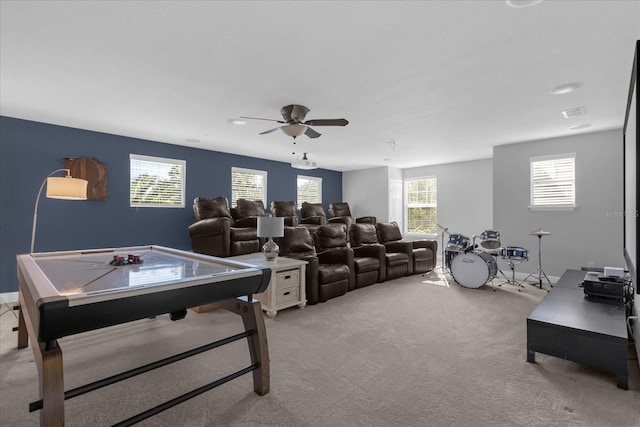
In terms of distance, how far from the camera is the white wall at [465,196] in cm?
726

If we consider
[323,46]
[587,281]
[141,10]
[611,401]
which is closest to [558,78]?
[587,281]

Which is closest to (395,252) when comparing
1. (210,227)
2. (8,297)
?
(210,227)

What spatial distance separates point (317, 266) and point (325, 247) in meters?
0.85

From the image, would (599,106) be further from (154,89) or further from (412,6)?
(154,89)

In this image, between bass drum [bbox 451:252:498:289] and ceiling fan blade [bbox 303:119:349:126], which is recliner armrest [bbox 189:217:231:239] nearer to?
ceiling fan blade [bbox 303:119:349:126]

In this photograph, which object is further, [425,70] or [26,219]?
[26,219]

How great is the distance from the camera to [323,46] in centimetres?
235

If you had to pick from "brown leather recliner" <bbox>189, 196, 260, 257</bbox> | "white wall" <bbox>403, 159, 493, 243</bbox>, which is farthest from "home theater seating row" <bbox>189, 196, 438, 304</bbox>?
"white wall" <bbox>403, 159, 493, 243</bbox>

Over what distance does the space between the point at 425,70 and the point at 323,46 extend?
992 mm

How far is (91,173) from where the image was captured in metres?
4.77

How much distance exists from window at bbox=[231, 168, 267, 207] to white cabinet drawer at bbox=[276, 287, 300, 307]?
3.50m

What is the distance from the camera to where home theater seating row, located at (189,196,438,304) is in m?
4.23

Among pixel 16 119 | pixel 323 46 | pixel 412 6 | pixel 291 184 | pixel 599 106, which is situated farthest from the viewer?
pixel 291 184

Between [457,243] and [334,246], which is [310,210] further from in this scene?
[457,243]
